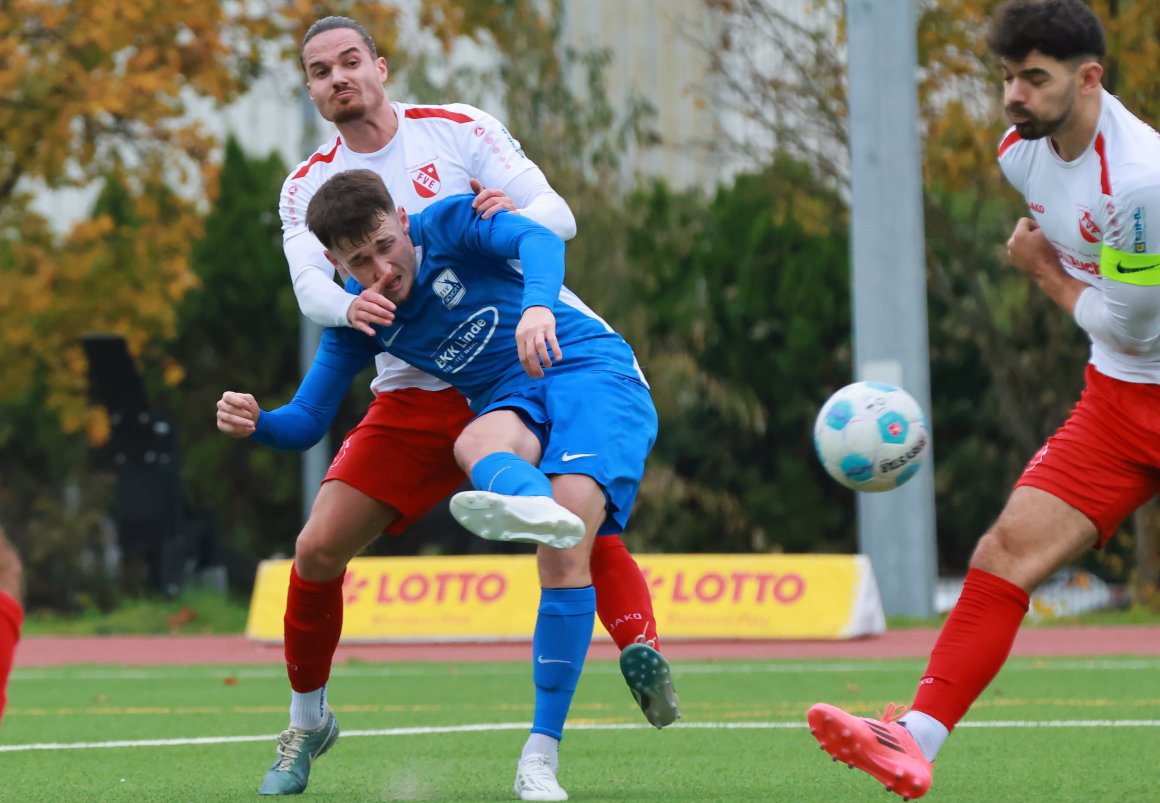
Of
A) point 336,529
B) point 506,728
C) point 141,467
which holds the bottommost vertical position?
point 141,467

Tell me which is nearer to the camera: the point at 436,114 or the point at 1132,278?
the point at 1132,278

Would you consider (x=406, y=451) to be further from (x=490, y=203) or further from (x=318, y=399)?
(x=490, y=203)

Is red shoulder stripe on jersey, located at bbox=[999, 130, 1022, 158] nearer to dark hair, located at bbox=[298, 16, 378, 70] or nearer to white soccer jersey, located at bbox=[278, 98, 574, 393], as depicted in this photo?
white soccer jersey, located at bbox=[278, 98, 574, 393]

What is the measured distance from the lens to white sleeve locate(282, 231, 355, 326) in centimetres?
593

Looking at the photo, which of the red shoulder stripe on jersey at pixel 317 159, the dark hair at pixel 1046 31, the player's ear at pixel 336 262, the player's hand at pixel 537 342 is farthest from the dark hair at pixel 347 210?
the dark hair at pixel 1046 31

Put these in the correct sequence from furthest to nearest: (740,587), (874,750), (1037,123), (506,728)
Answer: (740,587)
(506,728)
(1037,123)
(874,750)

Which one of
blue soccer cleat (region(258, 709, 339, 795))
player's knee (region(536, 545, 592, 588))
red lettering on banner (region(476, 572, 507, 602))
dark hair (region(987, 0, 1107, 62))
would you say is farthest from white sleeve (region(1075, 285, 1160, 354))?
red lettering on banner (region(476, 572, 507, 602))

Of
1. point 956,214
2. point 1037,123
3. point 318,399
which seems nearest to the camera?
point 1037,123

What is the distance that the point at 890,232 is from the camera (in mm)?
15031

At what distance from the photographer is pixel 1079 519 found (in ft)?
16.7

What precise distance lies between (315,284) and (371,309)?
0.55 meters

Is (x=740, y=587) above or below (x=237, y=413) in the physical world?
below

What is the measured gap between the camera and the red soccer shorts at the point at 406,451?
6.13 m

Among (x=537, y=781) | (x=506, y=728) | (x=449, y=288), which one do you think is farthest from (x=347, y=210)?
(x=506, y=728)
